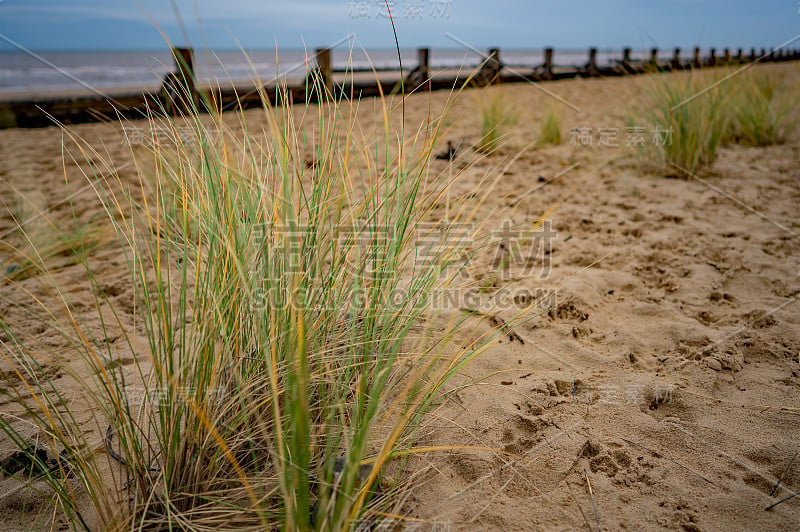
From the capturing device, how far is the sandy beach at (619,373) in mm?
1104

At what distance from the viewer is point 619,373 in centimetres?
152

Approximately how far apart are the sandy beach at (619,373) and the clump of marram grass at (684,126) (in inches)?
18.4

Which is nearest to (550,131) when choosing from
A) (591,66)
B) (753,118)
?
(753,118)

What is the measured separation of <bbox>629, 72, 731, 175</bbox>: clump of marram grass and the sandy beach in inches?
18.4

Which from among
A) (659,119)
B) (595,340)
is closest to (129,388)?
(595,340)

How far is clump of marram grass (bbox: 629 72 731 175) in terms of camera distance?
11.1ft

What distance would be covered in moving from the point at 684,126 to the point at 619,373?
2593mm

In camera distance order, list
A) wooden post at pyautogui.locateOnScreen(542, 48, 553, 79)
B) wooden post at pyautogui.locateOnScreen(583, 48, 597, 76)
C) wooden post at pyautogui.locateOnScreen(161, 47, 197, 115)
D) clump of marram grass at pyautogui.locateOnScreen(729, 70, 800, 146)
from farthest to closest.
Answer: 1. wooden post at pyautogui.locateOnScreen(583, 48, 597, 76)
2. wooden post at pyautogui.locateOnScreen(542, 48, 553, 79)
3. clump of marram grass at pyautogui.locateOnScreen(729, 70, 800, 146)
4. wooden post at pyautogui.locateOnScreen(161, 47, 197, 115)

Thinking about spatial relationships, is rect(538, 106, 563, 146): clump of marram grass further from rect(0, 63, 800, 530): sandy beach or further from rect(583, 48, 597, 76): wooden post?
rect(583, 48, 597, 76): wooden post

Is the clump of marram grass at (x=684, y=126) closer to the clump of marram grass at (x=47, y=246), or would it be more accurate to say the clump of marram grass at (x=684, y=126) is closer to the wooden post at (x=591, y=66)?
the clump of marram grass at (x=47, y=246)

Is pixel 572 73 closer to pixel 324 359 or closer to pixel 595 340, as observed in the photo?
pixel 595 340

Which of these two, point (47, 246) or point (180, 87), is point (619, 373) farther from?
point (47, 246)

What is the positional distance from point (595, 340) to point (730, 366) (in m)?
0.39

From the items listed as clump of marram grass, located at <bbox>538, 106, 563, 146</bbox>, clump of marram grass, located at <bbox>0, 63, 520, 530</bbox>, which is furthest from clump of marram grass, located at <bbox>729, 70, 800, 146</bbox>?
clump of marram grass, located at <bbox>0, 63, 520, 530</bbox>
